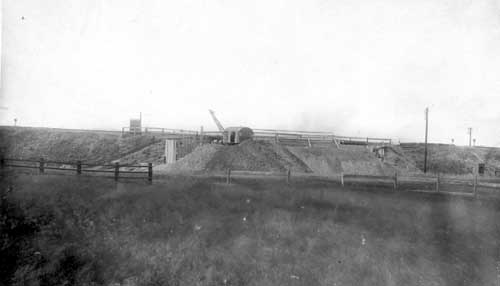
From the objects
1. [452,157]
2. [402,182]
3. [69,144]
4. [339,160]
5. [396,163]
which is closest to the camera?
[402,182]

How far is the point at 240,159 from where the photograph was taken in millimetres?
28203

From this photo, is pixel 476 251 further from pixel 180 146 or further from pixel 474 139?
pixel 474 139

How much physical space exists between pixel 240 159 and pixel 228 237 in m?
16.8

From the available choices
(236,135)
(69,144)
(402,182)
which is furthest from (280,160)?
(69,144)

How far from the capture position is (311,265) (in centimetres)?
1064

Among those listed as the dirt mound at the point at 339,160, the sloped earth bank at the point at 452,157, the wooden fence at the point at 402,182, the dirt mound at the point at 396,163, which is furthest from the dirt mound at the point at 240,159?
the sloped earth bank at the point at 452,157

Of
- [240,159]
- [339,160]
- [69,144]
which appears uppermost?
[69,144]

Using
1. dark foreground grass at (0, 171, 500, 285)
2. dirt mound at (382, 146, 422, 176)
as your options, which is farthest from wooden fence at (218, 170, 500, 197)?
dirt mound at (382, 146, 422, 176)

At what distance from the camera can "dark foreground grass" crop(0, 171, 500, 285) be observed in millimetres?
9984

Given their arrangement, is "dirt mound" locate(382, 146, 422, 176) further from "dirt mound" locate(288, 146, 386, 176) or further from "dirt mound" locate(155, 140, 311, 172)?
"dirt mound" locate(155, 140, 311, 172)

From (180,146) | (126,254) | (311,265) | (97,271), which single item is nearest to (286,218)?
(311,265)

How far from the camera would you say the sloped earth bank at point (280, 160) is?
89.6 feet

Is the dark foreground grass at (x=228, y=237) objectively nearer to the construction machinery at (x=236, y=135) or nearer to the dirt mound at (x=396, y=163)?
the construction machinery at (x=236, y=135)

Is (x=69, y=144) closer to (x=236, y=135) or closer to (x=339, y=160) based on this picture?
(x=236, y=135)
